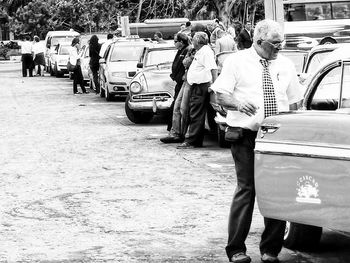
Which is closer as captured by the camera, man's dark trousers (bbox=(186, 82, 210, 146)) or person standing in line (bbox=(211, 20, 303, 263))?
person standing in line (bbox=(211, 20, 303, 263))

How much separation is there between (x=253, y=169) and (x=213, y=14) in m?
33.7

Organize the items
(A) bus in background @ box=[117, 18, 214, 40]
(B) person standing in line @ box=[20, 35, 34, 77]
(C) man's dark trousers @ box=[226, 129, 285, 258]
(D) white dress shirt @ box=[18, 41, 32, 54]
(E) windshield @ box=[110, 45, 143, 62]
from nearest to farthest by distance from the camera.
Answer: (C) man's dark trousers @ box=[226, 129, 285, 258]
(E) windshield @ box=[110, 45, 143, 62]
(A) bus in background @ box=[117, 18, 214, 40]
(D) white dress shirt @ box=[18, 41, 32, 54]
(B) person standing in line @ box=[20, 35, 34, 77]

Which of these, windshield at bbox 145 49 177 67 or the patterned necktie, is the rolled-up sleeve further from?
windshield at bbox 145 49 177 67

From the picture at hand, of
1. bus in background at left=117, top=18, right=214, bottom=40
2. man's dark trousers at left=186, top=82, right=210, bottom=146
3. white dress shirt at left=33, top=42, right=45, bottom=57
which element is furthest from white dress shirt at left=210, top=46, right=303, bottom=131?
white dress shirt at left=33, top=42, right=45, bottom=57

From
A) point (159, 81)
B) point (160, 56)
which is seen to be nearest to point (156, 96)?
point (159, 81)

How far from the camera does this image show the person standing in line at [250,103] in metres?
7.60

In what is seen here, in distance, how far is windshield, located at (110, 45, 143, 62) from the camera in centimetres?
2643

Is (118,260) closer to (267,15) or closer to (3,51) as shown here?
(267,15)

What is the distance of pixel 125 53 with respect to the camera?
1049 inches

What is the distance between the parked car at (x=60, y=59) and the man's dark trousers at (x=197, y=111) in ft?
87.0

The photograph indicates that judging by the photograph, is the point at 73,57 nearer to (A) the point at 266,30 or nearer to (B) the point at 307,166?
(A) the point at 266,30

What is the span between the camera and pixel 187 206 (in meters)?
10.3

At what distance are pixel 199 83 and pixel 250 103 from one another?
7.71 meters

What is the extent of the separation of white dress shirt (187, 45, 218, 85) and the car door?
7.59m
